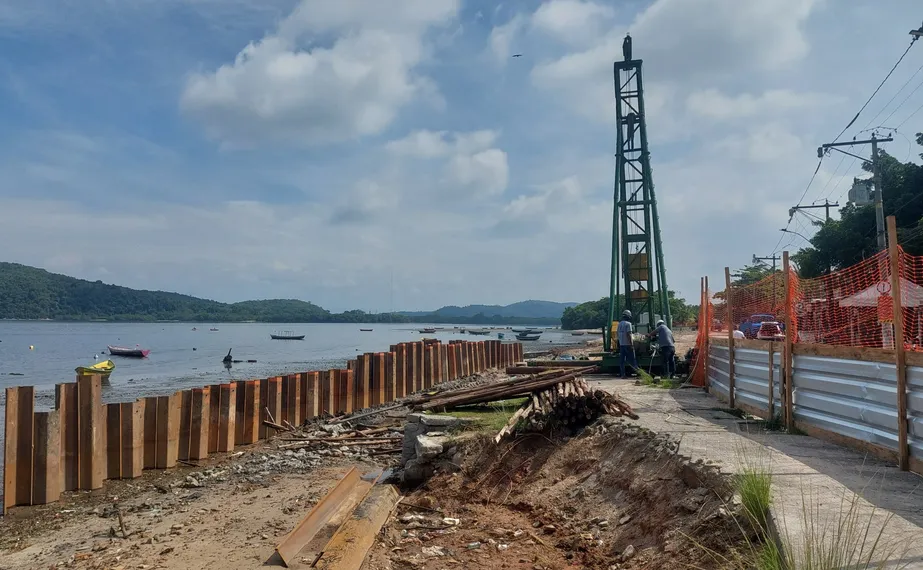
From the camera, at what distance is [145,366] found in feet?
136

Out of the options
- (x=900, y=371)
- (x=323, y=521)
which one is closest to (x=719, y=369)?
(x=900, y=371)

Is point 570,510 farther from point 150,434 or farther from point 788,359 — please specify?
point 150,434

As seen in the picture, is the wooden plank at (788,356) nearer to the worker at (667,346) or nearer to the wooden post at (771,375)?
the wooden post at (771,375)

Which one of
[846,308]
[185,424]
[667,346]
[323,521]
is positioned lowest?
[323,521]

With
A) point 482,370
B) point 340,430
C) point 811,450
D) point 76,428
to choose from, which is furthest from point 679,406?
point 482,370

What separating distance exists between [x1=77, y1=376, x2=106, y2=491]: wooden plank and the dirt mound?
491cm

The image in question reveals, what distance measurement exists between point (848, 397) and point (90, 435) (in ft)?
32.6

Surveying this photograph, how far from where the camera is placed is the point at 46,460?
29.9ft

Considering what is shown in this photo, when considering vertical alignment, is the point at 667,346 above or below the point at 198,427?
above

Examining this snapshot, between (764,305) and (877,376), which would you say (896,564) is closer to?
(877,376)

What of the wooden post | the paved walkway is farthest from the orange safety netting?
the paved walkway

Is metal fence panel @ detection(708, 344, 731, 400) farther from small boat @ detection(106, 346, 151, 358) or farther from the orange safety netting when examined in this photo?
small boat @ detection(106, 346, 151, 358)

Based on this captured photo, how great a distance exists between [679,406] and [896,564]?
696 centimetres

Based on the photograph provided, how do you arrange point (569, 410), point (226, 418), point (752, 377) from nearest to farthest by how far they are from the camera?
point (569, 410) < point (752, 377) < point (226, 418)
